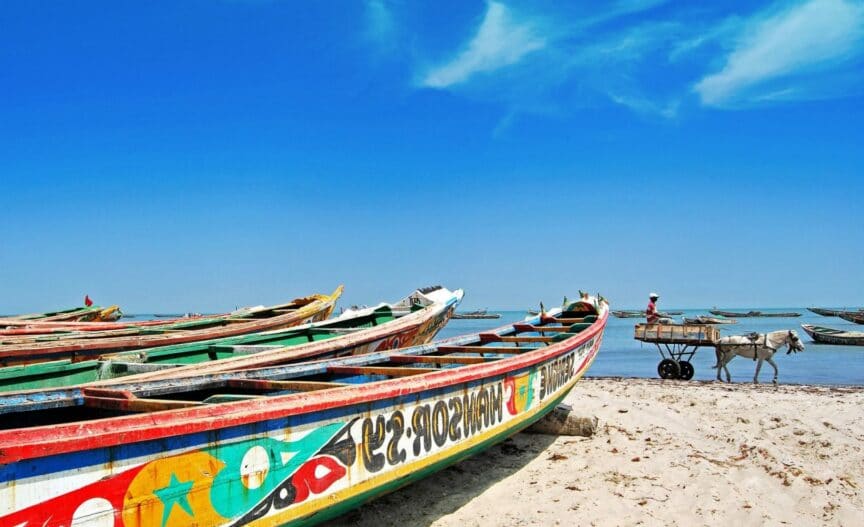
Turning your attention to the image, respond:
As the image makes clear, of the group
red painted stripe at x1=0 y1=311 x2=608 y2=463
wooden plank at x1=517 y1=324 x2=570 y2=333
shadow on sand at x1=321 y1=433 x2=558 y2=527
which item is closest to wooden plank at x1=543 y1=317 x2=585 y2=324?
wooden plank at x1=517 y1=324 x2=570 y2=333

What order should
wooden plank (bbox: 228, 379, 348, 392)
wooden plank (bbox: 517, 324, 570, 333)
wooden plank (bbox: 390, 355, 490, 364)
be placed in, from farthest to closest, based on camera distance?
wooden plank (bbox: 517, 324, 570, 333) < wooden plank (bbox: 390, 355, 490, 364) < wooden plank (bbox: 228, 379, 348, 392)

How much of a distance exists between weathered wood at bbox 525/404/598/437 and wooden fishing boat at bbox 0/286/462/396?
116 inches

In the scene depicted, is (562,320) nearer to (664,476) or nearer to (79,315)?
(664,476)

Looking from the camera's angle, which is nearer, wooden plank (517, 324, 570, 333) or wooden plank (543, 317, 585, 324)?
wooden plank (517, 324, 570, 333)

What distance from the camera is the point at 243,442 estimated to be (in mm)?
3568

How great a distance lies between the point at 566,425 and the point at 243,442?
601cm

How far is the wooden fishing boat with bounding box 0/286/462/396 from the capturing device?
6928 mm

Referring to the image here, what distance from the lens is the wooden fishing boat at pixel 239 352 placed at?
273 inches

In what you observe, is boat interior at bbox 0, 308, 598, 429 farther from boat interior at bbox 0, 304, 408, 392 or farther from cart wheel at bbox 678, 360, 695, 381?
cart wheel at bbox 678, 360, 695, 381

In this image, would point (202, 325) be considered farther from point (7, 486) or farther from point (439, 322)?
point (7, 486)

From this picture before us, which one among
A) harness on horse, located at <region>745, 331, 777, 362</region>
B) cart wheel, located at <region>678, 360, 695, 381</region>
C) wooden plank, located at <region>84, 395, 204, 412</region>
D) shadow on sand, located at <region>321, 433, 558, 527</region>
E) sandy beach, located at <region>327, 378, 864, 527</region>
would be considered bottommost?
cart wheel, located at <region>678, 360, 695, 381</region>

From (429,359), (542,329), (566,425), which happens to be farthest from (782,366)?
A: (429,359)

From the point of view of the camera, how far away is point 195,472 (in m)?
3.35

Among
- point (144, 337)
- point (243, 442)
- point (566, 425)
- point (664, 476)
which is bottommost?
point (664, 476)
